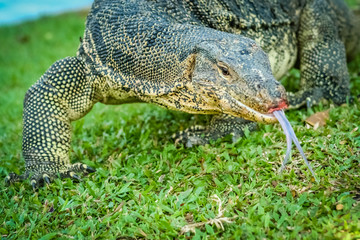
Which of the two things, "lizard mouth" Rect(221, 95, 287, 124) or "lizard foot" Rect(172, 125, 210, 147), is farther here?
"lizard foot" Rect(172, 125, 210, 147)

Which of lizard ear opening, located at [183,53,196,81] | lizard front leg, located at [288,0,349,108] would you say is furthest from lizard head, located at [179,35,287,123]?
lizard front leg, located at [288,0,349,108]

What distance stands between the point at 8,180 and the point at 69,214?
87 cm

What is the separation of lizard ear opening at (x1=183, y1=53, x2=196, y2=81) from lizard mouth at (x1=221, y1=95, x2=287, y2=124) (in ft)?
1.22

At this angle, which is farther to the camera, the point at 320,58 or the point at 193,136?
the point at 320,58

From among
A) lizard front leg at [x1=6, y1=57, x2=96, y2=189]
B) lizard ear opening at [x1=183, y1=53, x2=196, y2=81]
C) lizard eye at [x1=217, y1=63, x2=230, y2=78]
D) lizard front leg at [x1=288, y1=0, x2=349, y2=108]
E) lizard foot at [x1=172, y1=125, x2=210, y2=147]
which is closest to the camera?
lizard eye at [x1=217, y1=63, x2=230, y2=78]

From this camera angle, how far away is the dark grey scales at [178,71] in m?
2.78

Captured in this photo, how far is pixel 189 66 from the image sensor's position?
300cm

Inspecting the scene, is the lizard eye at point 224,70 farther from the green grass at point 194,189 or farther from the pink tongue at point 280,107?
the green grass at point 194,189

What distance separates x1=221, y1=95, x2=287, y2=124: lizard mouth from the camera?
260 cm

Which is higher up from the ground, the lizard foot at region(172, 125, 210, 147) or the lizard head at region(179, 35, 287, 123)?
the lizard head at region(179, 35, 287, 123)

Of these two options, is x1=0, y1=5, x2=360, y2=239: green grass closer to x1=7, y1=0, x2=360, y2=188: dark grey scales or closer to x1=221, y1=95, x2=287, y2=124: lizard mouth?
x1=7, y1=0, x2=360, y2=188: dark grey scales

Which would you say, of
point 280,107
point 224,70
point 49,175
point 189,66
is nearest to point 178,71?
point 189,66

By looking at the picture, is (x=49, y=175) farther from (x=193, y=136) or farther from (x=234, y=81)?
(x=234, y=81)

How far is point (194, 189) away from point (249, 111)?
79 cm
